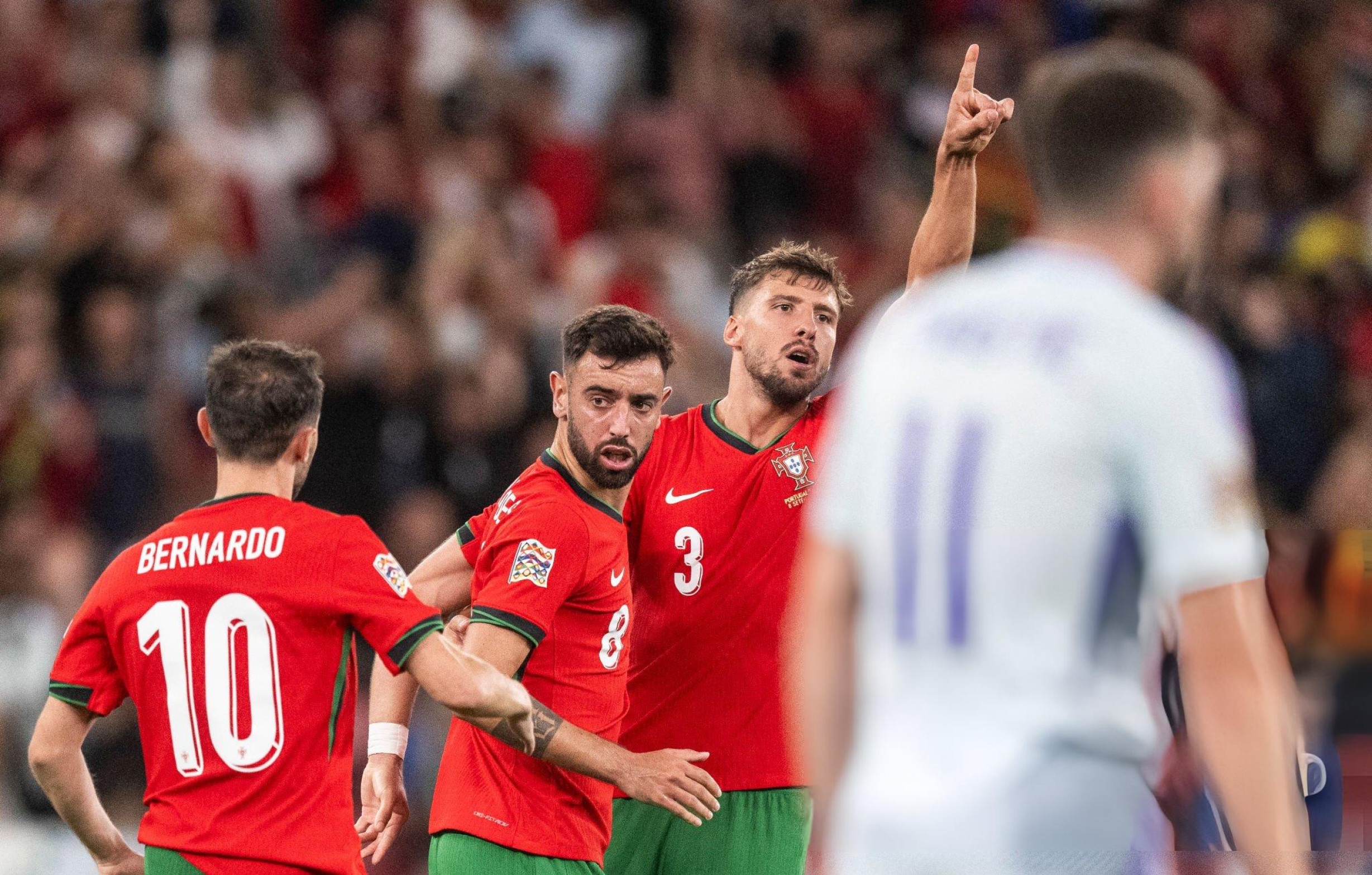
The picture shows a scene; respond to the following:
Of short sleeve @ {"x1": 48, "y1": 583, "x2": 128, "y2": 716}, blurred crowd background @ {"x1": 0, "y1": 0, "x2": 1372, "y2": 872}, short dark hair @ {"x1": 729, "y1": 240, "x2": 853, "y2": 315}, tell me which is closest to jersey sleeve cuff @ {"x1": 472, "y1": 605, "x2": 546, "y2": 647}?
short sleeve @ {"x1": 48, "y1": 583, "x2": 128, "y2": 716}

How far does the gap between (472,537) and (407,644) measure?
42.1 inches

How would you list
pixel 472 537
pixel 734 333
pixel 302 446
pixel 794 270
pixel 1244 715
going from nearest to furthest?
pixel 1244 715 < pixel 302 446 < pixel 472 537 < pixel 794 270 < pixel 734 333

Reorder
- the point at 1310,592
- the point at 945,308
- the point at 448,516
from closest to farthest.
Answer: the point at 945,308
the point at 1310,592
the point at 448,516

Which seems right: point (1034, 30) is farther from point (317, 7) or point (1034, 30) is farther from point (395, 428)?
point (395, 428)

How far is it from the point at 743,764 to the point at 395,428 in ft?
14.8

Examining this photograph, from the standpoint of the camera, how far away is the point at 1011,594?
7.87 feet

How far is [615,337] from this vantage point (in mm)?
5062

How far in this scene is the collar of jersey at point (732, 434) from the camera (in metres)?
5.67

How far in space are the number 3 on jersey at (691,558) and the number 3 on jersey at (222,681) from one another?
64.5 inches

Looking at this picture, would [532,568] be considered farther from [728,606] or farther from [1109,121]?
[1109,121]

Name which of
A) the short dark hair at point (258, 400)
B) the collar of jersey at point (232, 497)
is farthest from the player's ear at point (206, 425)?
the collar of jersey at point (232, 497)

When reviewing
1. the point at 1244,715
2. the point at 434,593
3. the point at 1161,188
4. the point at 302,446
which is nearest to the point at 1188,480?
the point at 1244,715

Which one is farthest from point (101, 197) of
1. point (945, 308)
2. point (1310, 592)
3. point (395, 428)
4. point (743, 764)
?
point (945, 308)

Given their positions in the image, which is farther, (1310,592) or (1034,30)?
(1034,30)
